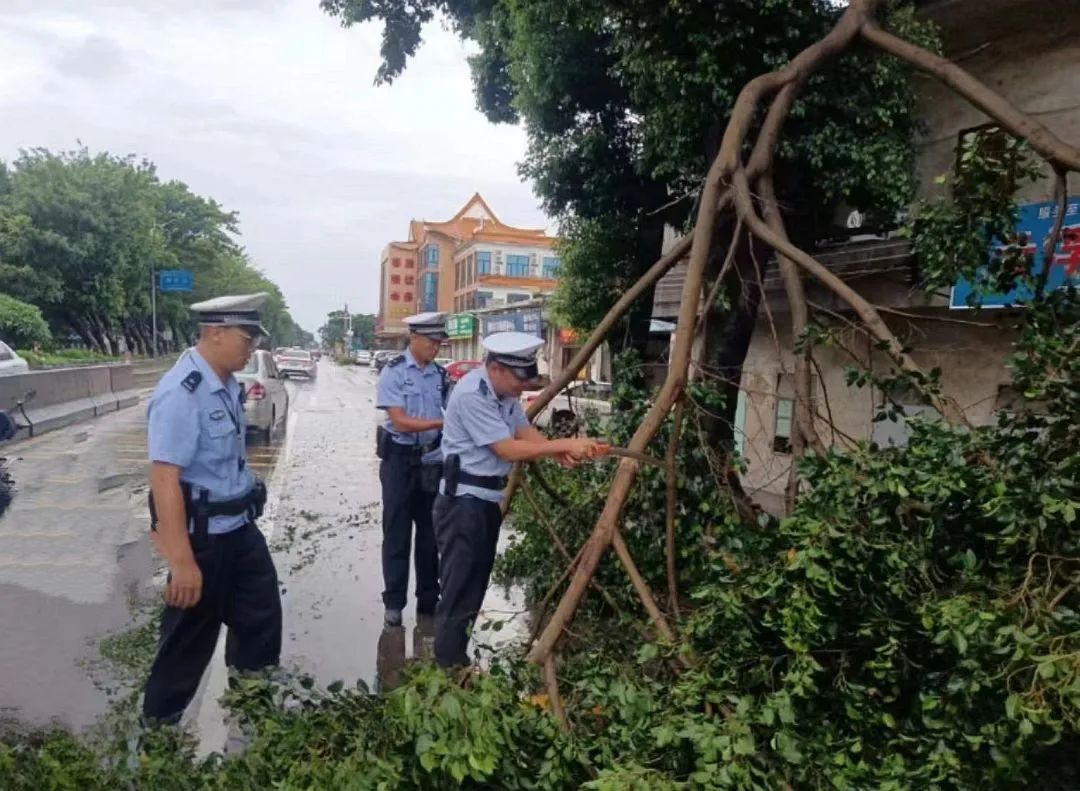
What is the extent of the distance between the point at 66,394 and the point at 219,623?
49.9 feet

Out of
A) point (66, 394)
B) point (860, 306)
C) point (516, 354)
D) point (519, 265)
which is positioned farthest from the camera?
point (519, 265)

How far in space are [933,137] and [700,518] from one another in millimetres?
6208

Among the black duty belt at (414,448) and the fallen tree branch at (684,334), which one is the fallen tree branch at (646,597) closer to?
the fallen tree branch at (684,334)

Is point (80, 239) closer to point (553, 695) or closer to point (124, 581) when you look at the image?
point (124, 581)

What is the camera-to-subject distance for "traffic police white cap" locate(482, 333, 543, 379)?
3.54m

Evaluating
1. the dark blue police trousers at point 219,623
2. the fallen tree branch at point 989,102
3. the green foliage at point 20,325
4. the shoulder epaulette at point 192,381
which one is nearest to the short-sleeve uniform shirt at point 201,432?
the shoulder epaulette at point 192,381

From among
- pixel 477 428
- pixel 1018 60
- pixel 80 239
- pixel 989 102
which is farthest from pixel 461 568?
pixel 80 239

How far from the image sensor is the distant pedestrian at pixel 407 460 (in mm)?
4793

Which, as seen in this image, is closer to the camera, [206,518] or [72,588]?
[206,518]

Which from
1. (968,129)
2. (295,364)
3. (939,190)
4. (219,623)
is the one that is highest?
(968,129)

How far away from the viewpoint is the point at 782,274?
3.65 m

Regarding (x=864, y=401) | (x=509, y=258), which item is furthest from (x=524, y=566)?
(x=509, y=258)

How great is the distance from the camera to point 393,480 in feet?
15.9

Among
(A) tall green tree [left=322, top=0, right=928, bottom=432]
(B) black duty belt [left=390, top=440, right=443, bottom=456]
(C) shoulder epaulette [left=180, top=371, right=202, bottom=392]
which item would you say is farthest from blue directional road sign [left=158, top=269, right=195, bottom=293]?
(C) shoulder epaulette [left=180, top=371, right=202, bottom=392]
